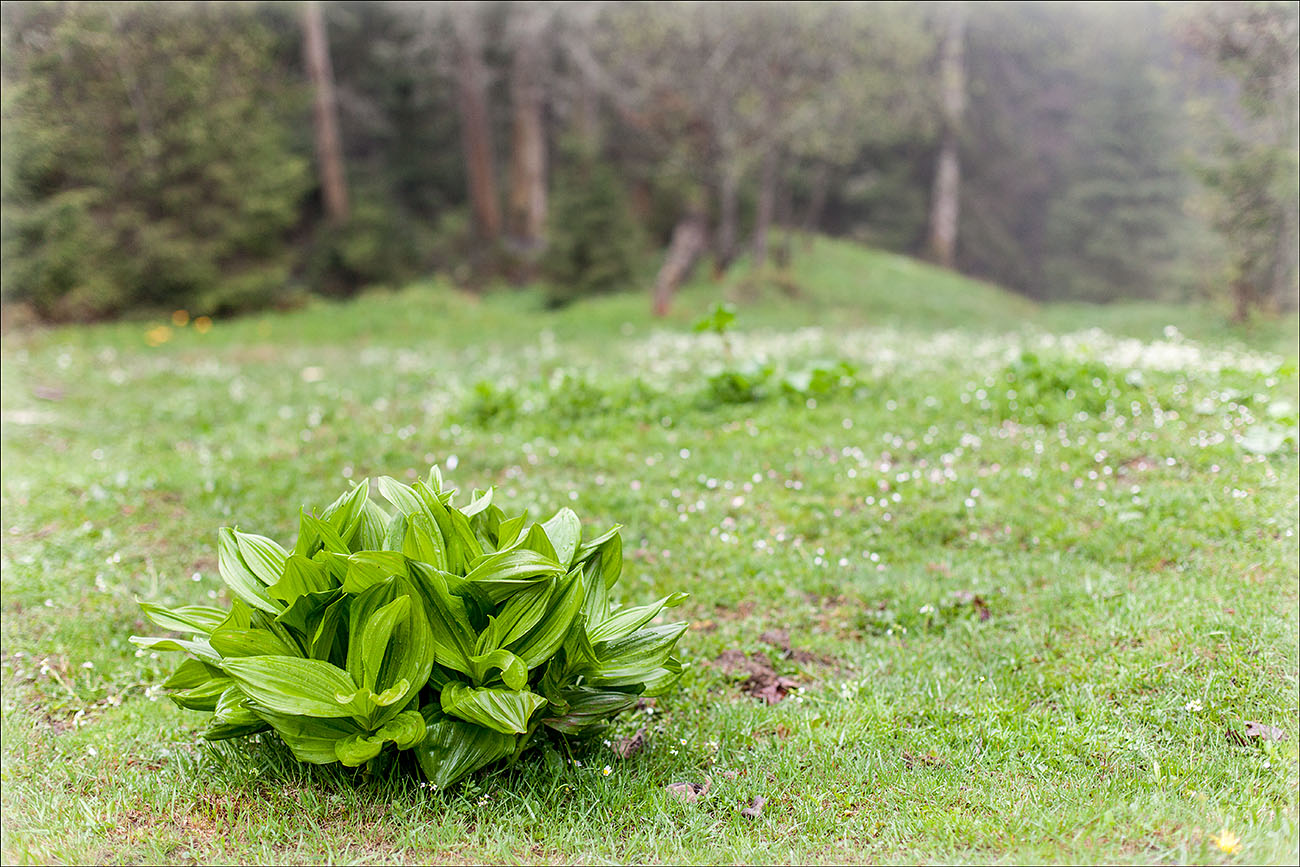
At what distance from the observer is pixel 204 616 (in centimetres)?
316

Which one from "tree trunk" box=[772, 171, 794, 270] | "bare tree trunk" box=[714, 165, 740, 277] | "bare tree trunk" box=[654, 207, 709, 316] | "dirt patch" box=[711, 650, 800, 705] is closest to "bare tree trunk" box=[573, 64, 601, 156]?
A: "bare tree trunk" box=[654, 207, 709, 316]

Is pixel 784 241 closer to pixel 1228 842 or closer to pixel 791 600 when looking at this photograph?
pixel 791 600

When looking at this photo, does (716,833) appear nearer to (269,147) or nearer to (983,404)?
(983,404)

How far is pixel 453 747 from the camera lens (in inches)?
109

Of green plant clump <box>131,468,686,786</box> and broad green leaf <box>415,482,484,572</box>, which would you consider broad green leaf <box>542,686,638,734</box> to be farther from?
broad green leaf <box>415,482,484,572</box>

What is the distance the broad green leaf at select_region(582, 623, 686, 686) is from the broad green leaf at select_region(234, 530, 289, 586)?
108 cm

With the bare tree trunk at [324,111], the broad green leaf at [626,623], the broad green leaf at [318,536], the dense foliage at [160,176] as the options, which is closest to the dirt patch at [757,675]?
the broad green leaf at [626,623]

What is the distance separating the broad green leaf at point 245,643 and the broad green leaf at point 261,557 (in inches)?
9.2

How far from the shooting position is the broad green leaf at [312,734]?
2688 mm

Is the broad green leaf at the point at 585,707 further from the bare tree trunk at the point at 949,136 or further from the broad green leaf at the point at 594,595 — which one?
the bare tree trunk at the point at 949,136

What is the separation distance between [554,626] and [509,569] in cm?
→ 24

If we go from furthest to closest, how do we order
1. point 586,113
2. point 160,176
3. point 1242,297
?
point 586,113 → point 160,176 → point 1242,297

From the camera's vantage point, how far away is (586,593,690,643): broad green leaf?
2951 mm

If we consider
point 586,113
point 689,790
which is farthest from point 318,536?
point 586,113
